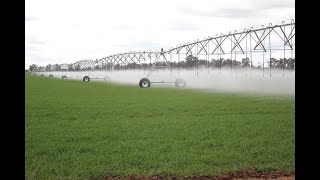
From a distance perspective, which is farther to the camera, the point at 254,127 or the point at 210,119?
the point at 210,119

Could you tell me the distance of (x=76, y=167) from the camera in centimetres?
776

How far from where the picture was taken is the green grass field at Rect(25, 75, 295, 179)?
7742 millimetres

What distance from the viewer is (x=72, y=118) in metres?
15.2

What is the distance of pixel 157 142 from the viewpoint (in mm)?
10227

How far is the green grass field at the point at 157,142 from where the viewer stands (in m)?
7.74
